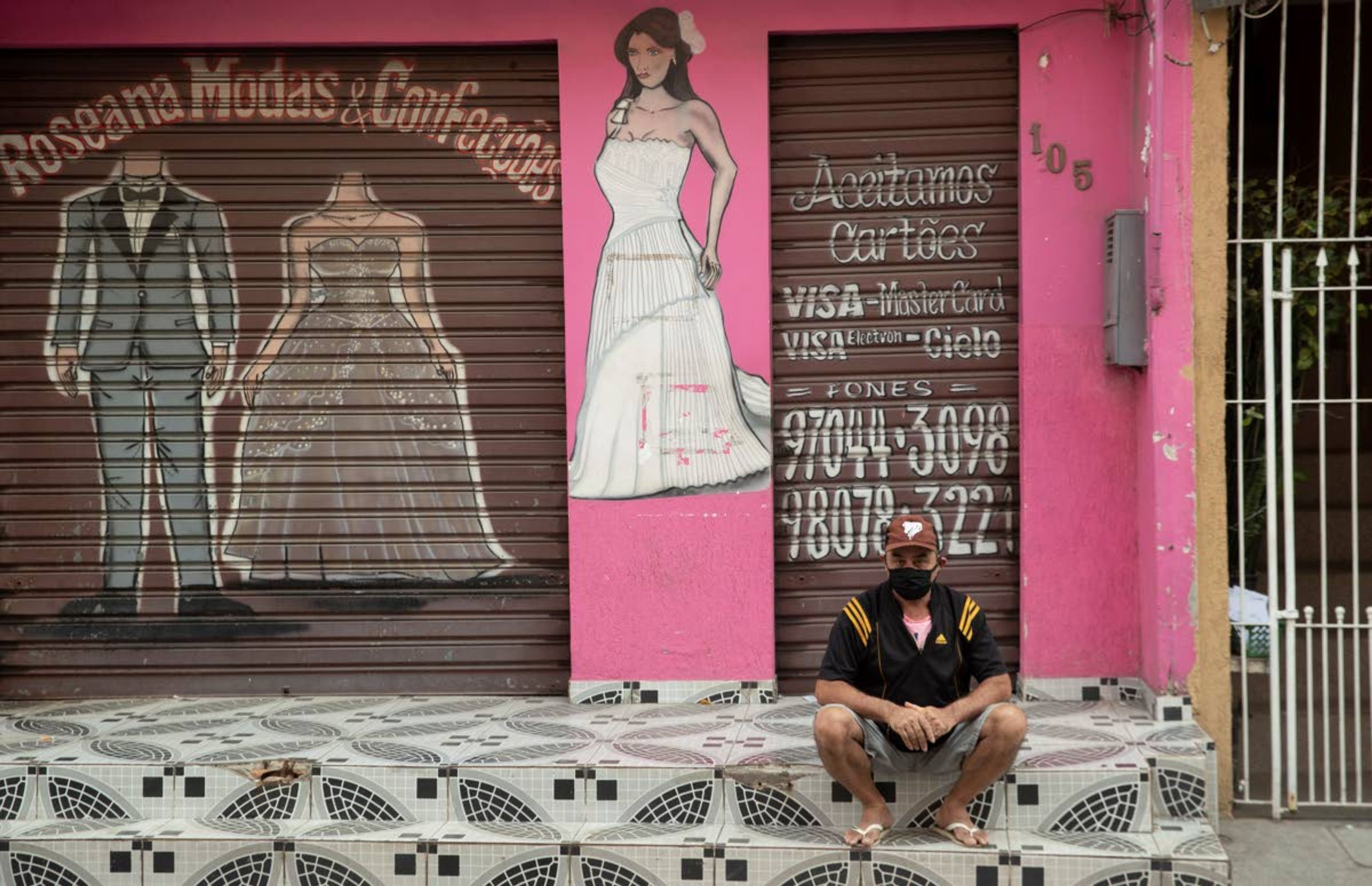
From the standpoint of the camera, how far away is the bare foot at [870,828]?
500 cm

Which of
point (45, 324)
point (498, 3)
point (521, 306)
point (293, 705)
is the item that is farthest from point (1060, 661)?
point (45, 324)

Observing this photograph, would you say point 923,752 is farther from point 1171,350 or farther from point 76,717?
point 76,717

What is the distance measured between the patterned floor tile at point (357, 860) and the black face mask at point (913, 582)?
6.99 feet

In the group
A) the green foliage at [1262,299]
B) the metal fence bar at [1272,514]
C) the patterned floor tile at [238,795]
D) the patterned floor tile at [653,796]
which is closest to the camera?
the patterned floor tile at [653,796]

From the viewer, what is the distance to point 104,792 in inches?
219

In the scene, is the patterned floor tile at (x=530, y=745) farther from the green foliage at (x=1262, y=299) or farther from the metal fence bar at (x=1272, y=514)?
the green foliage at (x=1262, y=299)

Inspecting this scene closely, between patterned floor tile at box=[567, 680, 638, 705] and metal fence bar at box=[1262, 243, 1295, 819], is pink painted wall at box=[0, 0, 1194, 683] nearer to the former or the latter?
patterned floor tile at box=[567, 680, 638, 705]

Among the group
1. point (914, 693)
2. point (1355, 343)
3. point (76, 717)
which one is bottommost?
point (76, 717)

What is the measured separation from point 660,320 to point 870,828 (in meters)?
2.68

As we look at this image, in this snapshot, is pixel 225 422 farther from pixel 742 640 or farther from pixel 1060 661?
pixel 1060 661

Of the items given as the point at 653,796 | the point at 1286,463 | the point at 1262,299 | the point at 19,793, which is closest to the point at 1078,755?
the point at 1286,463

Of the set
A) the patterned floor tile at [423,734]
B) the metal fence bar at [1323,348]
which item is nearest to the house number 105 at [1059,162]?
the metal fence bar at [1323,348]

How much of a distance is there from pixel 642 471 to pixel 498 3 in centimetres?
244

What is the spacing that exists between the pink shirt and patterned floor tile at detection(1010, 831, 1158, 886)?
2.78 ft
